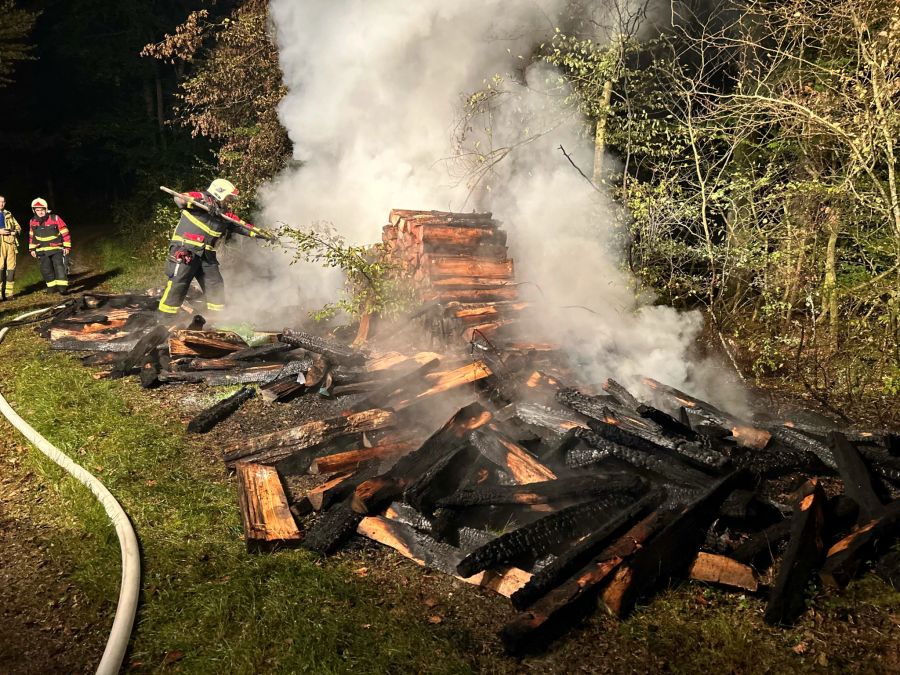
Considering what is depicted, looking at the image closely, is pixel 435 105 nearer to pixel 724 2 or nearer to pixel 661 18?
pixel 661 18

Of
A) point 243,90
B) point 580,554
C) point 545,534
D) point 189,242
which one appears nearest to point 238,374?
point 189,242

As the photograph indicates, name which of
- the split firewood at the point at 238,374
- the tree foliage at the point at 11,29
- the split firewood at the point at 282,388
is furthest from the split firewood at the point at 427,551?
the tree foliage at the point at 11,29

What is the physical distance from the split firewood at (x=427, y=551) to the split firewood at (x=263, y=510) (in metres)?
0.49

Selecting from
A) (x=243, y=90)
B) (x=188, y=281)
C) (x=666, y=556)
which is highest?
(x=243, y=90)

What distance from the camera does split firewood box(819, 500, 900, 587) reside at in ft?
10.6

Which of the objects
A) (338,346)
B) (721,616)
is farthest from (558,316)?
(721,616)

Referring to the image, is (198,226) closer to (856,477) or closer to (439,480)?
(439,480)

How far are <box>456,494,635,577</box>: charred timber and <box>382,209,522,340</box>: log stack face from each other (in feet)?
11.2

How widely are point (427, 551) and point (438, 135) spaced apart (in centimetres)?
837

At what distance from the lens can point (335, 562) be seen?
352 centimetres

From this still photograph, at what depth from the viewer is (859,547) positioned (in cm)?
327

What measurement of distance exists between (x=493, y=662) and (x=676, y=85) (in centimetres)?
775

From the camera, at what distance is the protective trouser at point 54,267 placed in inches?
448

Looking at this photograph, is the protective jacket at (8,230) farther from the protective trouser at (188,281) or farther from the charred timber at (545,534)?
the charred timber at (545,534)
